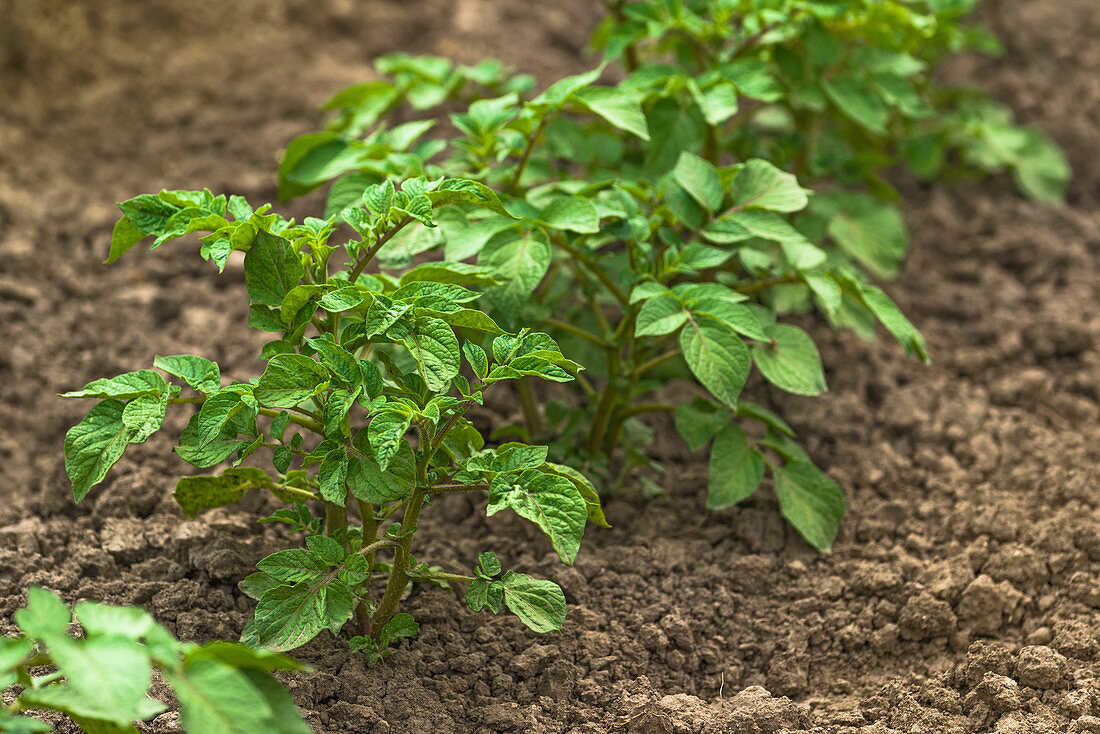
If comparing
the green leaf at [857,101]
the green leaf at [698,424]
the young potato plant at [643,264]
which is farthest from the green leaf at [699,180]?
the green leaf at [857,101]

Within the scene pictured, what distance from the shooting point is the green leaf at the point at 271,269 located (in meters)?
1.58

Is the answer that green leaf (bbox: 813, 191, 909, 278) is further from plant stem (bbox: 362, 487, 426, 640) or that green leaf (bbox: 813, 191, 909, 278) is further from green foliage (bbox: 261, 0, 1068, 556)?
plant stem (bbox: 362, 487, 426, 640)

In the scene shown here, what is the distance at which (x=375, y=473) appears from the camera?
4.92 ft

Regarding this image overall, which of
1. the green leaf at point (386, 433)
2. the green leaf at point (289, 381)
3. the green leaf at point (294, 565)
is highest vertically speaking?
the green leaf at point (289, 381)

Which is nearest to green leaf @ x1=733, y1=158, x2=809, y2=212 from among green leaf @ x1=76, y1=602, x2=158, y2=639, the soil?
the soil

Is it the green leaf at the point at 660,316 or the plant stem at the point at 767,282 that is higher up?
the green leaf at the point at 660,316

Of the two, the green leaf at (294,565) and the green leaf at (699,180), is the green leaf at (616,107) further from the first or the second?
the green leaf at (294,565)

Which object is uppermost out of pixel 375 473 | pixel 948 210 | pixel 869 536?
pixel 375 473

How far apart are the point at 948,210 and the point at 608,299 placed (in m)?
1.28

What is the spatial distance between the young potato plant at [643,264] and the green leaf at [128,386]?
488 millimetres

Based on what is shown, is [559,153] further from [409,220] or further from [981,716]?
[981,716]

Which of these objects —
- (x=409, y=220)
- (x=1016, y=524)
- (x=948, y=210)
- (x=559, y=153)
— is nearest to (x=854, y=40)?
(x=948, y=210)

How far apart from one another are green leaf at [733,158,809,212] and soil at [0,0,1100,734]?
581mm

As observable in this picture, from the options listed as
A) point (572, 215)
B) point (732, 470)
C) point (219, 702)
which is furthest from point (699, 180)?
point (219, 702)
